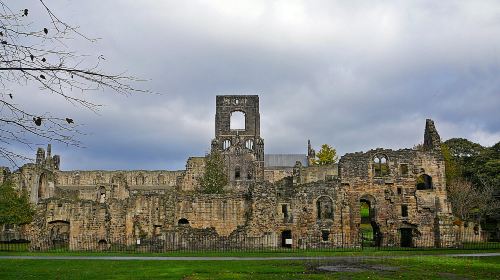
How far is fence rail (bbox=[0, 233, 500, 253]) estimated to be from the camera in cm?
3562

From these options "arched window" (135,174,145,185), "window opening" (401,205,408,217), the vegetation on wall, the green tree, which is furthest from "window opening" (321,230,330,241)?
"arched window" (135,174,145,185)

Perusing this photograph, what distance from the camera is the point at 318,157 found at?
86.2 m

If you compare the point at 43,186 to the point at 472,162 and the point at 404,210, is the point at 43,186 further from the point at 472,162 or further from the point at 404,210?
the point at 472,162

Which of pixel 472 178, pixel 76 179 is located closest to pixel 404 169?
pixel 472 178

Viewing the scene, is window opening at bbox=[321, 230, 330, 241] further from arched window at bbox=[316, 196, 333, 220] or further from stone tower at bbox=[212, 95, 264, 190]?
stone tower at bbox=[212, 95, 264, 190]

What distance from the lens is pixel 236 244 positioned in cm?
3653

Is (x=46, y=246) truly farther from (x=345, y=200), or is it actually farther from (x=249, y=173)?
(x=249, y=173)

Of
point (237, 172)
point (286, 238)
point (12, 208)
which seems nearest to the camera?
point (286, 238)

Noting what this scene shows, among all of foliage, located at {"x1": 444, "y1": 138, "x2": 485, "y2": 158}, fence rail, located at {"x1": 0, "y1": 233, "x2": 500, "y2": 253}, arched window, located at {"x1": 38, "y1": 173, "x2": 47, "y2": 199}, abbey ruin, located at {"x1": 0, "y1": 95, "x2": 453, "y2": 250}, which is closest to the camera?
fence rail, located at {"x1": 0, "y1": 233, "x2": 500, "y2": 253}

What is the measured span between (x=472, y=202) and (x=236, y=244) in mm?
29415

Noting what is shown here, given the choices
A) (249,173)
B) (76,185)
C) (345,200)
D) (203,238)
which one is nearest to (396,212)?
(345,200)

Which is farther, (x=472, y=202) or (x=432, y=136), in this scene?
(x=472, y=202)

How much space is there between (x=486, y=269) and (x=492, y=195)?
38946 millimetres

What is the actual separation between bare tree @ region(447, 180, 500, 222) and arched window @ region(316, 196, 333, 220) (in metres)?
Result: 18.2
